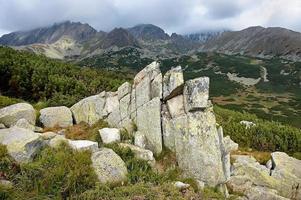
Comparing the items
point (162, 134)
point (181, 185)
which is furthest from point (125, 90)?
point (181, 185)

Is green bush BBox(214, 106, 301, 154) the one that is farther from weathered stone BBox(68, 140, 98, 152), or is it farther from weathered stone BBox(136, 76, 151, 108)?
weathered stone BBox(68, 140, 98, 152)

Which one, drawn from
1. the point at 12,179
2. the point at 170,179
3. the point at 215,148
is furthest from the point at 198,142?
the point at 12,179

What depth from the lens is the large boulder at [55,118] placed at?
26719mm

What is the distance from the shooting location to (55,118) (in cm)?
2703

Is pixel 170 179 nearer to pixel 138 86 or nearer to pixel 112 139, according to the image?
pixel 112 139

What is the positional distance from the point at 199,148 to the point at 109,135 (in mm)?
5533

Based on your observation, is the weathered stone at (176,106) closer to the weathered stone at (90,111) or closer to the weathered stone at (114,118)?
the weathered stone at (114,118)

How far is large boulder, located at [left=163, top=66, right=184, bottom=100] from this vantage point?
24.5m

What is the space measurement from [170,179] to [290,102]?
148 metres

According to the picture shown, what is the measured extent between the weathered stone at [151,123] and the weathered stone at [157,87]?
630mm

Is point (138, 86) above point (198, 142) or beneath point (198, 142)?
above

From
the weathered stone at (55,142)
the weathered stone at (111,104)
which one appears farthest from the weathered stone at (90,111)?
the weathered stone at (55,142)

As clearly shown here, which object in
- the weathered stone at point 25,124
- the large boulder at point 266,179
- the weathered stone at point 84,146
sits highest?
the weathered stone at point 25,124

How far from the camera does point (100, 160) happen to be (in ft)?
65.2
